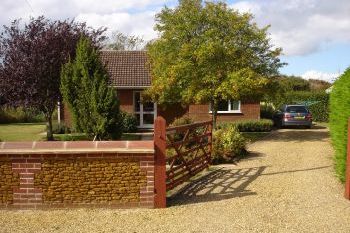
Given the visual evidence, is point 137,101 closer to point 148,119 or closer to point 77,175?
point 148,119

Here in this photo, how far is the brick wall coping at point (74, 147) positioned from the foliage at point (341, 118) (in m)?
4.04

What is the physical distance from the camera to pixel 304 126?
86.4 ft

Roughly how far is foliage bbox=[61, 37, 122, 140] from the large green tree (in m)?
3.54

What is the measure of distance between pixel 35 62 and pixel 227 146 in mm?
9641

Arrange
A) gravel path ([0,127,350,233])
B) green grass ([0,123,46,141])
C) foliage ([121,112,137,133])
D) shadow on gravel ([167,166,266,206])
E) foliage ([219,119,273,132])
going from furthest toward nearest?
foliage ([121,112,137,133]) < foliage ([219,119,273,132]) < green grass ([0,123,46,141]) < shadow on gravel ([167,166,266,206]) < gravel path ([0,127,350,233])

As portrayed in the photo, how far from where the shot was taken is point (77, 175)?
812 centimetres

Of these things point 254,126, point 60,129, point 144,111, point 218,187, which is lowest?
point 218,187

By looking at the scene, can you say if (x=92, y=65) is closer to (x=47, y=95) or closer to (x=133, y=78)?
(x=47, y=95)

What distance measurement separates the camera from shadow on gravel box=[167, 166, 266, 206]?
29.0 feet

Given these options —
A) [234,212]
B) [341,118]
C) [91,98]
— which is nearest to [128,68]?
[91,98]

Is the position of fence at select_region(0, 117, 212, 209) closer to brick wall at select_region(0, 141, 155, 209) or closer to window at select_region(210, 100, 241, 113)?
brick wall at select_region(0, 141, 155, 209)

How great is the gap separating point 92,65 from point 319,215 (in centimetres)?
1064

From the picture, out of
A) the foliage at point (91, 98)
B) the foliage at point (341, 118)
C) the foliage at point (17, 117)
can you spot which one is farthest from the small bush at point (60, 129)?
the foliage at point (341, 118)

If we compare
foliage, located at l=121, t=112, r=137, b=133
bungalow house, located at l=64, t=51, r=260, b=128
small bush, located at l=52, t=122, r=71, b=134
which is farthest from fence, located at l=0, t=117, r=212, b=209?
bungalow house, located at l=64, t=51, r=260, b=128
